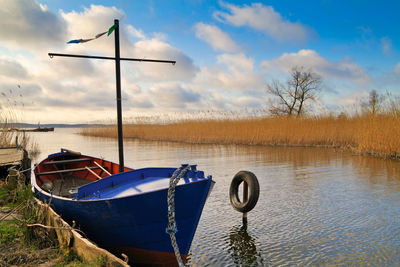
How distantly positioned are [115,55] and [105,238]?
11.5ft

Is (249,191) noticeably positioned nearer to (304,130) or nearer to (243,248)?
(243,248)

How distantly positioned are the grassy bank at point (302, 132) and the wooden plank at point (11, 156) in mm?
12490

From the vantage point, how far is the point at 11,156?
8188mm

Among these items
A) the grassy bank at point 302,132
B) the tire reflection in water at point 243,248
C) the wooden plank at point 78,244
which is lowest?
the tire reflection in water at point 243,248

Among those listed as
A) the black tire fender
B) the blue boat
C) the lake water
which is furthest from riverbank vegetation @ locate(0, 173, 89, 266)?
the black tire fender

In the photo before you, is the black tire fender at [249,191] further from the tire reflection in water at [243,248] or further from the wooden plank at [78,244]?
the wooden plank at [78,244]

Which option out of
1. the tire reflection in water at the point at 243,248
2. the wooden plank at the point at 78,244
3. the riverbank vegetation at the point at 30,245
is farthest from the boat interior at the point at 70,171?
the tire reflection in water at the point at 243,248

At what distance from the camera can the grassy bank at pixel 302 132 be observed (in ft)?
40.2

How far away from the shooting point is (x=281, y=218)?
531 cm

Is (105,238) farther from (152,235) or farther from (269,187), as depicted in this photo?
(269,187)

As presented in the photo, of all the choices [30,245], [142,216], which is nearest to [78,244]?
[142,216]

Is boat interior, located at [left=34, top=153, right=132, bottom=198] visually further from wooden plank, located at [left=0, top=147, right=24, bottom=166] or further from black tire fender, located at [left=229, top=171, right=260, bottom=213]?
black tire fender, located at [left=229, top=171, right=260, bottom=213]

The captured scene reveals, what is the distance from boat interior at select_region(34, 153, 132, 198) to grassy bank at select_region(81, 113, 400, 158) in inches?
413

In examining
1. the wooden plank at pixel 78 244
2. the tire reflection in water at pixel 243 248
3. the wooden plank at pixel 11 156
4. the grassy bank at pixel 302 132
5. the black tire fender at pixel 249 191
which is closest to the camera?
the wooden plank at pixel 78 244
